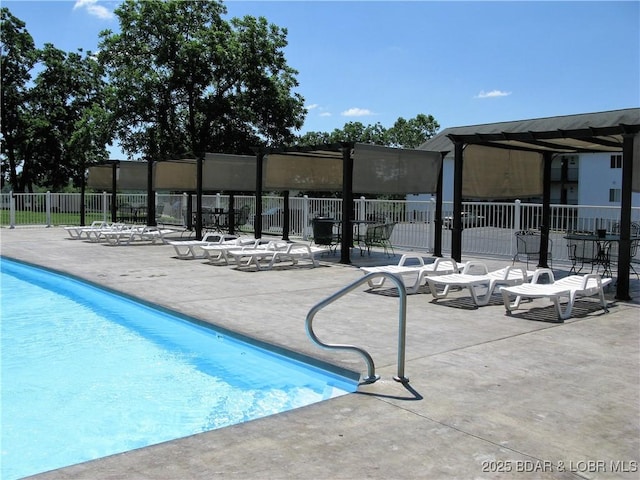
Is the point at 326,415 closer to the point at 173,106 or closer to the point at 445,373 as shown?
the point at 445,373

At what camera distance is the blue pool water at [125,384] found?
4848 millimetres

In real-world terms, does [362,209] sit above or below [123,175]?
below

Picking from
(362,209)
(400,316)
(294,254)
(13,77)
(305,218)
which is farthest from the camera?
(13,77)

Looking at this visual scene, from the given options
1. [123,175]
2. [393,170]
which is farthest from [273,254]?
[123,175]

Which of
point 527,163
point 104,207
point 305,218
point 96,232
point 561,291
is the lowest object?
point 561,291

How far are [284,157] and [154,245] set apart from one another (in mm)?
5131

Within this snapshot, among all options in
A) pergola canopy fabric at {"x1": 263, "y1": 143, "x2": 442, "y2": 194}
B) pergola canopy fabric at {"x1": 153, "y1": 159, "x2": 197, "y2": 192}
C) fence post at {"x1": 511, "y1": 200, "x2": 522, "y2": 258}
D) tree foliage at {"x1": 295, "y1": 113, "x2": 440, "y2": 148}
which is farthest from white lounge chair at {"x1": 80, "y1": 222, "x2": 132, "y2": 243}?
tree foliage at {"x1": 295, "y1": 113, "x2": 440, "y2": 148}

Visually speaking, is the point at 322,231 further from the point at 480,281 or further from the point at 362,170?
the point at 480,281

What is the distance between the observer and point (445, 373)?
532 cm

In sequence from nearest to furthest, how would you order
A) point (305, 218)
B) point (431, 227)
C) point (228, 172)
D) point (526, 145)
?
point (526, 145), point (431, 227), point (228, 172), point (305, 218)

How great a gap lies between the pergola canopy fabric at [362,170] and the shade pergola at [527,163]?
1.85 meters

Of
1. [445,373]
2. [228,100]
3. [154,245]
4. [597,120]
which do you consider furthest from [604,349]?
[597,120]

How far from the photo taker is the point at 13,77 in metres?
46.7

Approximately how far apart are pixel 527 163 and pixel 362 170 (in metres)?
3.62
